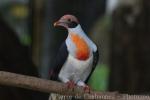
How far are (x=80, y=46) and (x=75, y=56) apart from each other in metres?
0.03

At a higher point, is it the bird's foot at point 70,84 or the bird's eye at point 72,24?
the bird's eye at point 72,24

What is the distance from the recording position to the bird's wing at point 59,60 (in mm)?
1265

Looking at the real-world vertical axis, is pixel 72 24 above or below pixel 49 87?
above

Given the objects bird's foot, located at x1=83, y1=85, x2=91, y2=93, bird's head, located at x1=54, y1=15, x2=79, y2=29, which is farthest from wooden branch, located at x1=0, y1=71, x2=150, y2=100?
bird's head, located at x1=54, y1=15, x2=79, y2=29

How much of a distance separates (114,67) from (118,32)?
0.84 ft

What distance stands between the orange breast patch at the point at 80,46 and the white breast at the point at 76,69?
14mm

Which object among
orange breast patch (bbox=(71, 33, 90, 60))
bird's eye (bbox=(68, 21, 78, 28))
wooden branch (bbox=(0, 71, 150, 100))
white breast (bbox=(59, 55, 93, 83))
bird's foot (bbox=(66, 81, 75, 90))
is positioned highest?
bird's eye (bbox=(68, 21, 78, 28))

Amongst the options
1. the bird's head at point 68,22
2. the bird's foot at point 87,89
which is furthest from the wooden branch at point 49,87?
the bird's head at point 68,22

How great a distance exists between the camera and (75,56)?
4.10 ft

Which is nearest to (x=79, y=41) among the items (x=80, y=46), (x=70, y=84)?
(x=80, y=46)

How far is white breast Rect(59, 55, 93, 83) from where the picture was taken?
1253 millimetres

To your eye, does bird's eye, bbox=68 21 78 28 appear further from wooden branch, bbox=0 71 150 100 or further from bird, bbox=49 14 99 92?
wooden branch, bbox=0 71 150 100

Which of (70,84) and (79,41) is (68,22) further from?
(70,84)

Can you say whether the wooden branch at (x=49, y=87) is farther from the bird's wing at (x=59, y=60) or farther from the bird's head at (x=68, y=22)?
the bird's head at (x=68, y=22)
